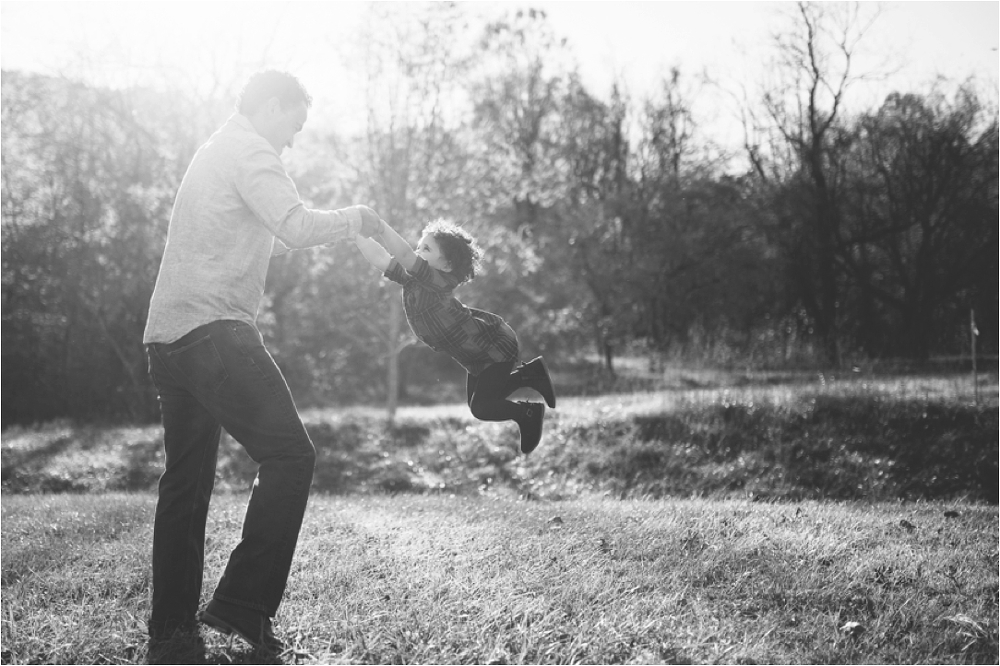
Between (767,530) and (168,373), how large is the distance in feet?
12.3

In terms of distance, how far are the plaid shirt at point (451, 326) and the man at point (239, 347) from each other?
2.69 ft

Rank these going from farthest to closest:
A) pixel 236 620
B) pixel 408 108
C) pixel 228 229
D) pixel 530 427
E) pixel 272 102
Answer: pixel 408 108 < pixel 530 427 < pixel 272 102 < pixel 228 229 < pixel 236 620

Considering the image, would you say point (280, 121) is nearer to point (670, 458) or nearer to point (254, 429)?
point (254, 429)

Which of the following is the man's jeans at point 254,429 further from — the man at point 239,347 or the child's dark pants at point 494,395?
the child's dark pants at point 494,395

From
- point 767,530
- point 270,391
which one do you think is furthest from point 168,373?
point 767,530

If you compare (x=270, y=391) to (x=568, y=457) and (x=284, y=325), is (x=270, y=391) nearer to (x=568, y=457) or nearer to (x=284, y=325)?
(x=568, y=457)

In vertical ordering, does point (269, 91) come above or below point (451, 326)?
above

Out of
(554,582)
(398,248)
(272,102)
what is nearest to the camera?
(272,102)

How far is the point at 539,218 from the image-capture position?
963 inches

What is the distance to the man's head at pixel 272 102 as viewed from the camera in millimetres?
3418

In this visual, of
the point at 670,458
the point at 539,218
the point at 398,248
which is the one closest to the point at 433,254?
the point at 398,248

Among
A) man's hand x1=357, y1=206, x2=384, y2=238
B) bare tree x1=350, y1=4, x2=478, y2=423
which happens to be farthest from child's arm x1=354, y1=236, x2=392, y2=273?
bare tree x1=350, y1=4, x2=478, y2=423

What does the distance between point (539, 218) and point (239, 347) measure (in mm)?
21663

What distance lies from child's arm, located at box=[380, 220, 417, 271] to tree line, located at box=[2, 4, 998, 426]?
10537mm
